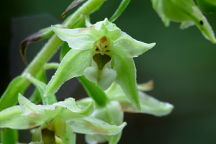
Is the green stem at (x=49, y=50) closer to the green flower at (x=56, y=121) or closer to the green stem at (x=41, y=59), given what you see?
the green stem at (x=41, y=59)

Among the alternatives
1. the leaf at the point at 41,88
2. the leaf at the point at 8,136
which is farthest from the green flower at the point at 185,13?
the leaf at the point at 8,136

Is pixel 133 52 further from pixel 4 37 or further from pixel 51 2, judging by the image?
pixel 4 37

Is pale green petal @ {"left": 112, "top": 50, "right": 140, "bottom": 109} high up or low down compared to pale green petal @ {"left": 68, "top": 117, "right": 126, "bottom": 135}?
up

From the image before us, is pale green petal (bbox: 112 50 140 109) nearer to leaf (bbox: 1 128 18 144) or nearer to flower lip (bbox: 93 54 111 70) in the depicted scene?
flower lip (bbox: 93 54 111 70)

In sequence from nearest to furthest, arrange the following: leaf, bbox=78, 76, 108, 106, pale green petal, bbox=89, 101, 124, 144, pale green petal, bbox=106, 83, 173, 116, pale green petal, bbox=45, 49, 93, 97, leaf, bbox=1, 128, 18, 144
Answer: pale green petal, bbox=45, 49, 93, 97 → leaf, bbox=1, 128, 18, 144 → leaf, bbox=78, 76, 108, 106 → pale green petal, bbox=89, 101, 124, 144 → pale green petal, bbox=106, 83, 173, 116

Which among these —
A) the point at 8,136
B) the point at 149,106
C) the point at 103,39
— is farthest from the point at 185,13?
the point at 8,136

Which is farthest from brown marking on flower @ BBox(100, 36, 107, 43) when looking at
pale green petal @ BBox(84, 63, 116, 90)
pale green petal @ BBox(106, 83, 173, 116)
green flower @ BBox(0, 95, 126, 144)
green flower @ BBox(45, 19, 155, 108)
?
pale green petal @ BBox(106, 83, 173, 116)

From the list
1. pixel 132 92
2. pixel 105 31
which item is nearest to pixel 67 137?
pixel 132 92
